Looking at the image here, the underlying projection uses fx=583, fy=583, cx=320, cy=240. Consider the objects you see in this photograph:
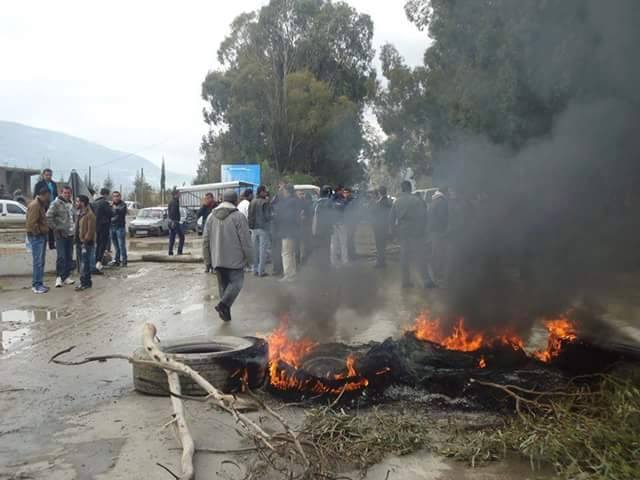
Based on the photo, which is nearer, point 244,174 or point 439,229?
point 439,229

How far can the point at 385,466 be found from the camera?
12.4 feet

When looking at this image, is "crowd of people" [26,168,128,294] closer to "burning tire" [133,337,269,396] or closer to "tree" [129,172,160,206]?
"burning tire" [133,337,269,396]

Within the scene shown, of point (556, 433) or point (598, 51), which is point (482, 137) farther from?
point (556, 433)

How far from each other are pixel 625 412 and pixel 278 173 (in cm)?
3777


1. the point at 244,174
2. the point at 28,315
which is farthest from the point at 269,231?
the point at 244,174

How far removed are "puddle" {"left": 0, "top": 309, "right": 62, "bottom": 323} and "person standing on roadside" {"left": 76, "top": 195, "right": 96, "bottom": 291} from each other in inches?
78.9

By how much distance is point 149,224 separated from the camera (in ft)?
92.6

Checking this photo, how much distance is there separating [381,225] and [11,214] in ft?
66.3

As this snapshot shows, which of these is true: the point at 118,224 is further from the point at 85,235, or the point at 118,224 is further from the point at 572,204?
the point at 572,204

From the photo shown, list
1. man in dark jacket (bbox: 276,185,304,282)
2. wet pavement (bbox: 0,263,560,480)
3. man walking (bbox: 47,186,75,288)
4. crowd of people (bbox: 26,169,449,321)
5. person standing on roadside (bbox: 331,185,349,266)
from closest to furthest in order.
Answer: wet pavement (bbox: 0,263,560,480) → crowd of people (bbox: 26,169,449,321) → man walking (bbox: 47,186,75,288) → man in dark jacket (bbox: 276,185,304,282) → person standing on roadside (bbox: 331,185,349,266)

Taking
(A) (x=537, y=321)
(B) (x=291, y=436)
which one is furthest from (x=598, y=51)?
(B) (x=291, y=436)

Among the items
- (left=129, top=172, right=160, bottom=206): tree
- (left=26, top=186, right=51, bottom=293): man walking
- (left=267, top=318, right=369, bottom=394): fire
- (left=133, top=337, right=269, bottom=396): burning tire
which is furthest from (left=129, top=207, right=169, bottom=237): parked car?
(left=129, top=172, right=160, bottom=206): tree

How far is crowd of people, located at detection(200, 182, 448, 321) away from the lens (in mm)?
7965

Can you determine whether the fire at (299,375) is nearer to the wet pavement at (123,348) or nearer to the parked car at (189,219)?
the wet pavement at (123,348)
